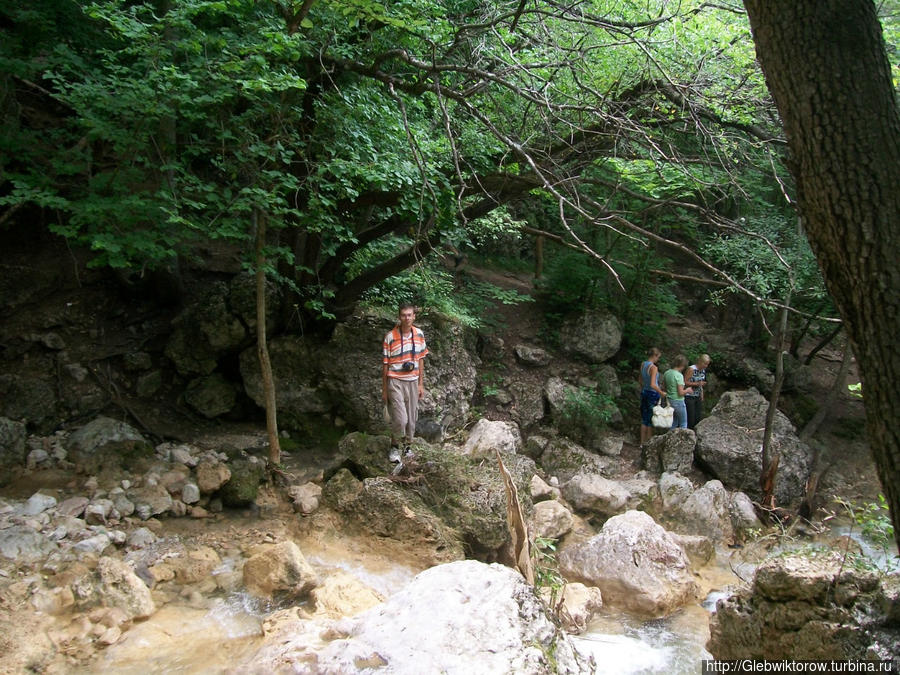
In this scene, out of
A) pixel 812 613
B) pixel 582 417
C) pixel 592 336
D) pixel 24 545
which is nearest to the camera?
pixel 812 613

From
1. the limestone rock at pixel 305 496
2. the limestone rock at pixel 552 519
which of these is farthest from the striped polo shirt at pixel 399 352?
the limestone rock at pixel 552 519

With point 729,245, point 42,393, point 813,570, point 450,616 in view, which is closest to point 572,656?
point 450,616

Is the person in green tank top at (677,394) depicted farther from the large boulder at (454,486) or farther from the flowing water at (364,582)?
the large boulder at (454,486)

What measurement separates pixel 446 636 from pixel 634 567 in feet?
11.9

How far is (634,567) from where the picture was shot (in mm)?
5883

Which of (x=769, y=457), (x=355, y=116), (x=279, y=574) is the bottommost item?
(x=769, y=457)

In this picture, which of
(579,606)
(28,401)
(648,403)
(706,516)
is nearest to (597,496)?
(706,516)

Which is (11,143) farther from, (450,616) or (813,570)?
(813,570)

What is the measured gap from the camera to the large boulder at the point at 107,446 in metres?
6.04

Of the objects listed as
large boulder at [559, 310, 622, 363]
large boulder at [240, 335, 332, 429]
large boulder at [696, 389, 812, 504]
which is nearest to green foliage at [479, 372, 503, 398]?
large boulder at [559, 310, 622, 363]

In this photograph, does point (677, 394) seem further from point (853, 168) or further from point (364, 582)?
point (853, 168)

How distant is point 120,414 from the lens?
7312mm

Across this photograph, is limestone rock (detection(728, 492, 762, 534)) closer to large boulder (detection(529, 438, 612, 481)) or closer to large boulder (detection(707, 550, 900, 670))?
large boulder (detection(529, 438, 612, 481))

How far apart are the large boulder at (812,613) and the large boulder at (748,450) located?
6028 mm
